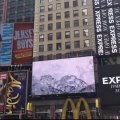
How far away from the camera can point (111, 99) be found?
263ft

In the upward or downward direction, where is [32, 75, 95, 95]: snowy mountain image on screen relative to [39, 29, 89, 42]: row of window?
downward

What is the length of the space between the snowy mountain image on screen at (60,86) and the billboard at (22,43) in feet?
34.6

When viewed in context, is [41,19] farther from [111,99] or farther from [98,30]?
[111,99]

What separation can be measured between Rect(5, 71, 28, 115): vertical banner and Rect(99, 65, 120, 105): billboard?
21.4m

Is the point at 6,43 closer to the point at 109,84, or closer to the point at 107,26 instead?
the point at 107,26

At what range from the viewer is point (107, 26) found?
86438 mm

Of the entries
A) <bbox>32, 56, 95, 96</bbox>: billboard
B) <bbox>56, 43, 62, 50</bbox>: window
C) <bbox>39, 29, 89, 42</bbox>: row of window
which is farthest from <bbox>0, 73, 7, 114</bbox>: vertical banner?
<bbox>56, 43, 62, 50</bbox>: window

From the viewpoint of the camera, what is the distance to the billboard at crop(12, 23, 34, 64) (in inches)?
3693

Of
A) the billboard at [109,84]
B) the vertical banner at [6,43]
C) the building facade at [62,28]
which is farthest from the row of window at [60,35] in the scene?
the billboard at [109,84]

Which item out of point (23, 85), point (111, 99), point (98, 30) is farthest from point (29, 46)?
point (111, 99)

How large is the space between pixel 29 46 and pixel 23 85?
13.8 metres

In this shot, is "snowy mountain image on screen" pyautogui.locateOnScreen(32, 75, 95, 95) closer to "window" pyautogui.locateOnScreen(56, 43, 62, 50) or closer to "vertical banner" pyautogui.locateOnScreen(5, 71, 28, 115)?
"vertical banner" pyautogui.locateOnScreen(5, 71, 28, 115)

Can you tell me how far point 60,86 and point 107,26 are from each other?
70.0ft

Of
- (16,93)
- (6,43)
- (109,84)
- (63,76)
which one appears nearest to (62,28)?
(63,76)
